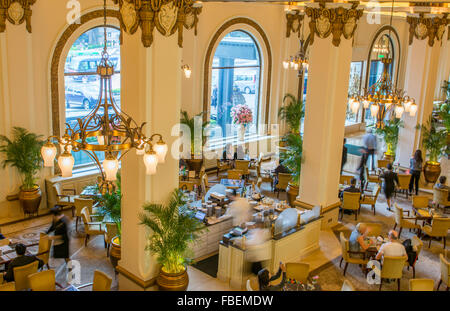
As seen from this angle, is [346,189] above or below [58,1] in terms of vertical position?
below

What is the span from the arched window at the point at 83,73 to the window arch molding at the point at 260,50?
3331 mm

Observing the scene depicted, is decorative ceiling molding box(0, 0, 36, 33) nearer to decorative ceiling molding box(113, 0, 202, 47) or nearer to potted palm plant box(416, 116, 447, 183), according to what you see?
decorative ceiling molding box(113, 0, 202, 47)

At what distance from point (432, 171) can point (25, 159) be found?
12.7 meters

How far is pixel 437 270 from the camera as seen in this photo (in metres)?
10.6

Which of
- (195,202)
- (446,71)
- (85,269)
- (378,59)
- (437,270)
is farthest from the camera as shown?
(446,71)

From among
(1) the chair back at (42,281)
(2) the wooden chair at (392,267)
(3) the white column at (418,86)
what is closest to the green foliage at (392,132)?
(3) the white column at (418,86)

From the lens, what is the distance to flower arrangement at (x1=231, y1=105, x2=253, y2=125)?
16922 millimetres

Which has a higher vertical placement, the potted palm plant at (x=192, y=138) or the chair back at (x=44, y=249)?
the potted palm plant at (x=192, y=138)

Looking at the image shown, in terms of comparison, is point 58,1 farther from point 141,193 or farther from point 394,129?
point 394,129

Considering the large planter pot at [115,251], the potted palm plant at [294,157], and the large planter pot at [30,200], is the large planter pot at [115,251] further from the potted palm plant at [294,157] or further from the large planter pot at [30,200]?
the potted palm plant at [294,157]

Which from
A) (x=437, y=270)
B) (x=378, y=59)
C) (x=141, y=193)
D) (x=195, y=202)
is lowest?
(x=437, y=270)

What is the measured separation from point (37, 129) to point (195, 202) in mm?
4486

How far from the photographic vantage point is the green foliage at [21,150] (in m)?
11.4

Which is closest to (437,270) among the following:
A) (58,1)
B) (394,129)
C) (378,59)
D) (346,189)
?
(346,189)
